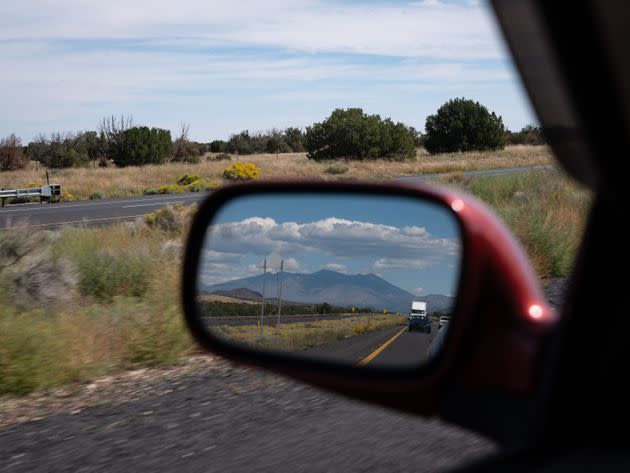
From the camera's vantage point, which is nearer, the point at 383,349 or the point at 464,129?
the point at 383,349

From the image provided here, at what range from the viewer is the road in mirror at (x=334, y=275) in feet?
6.12

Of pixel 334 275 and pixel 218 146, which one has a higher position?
pixel 218 146

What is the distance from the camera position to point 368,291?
6.77 ft

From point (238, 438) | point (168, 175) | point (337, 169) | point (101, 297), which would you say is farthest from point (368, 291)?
point (168, 175)

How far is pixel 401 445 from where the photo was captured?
14.4 ft

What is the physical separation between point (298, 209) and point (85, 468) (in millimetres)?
2779

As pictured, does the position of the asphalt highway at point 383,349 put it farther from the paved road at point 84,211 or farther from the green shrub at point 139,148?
the green shrub at point 139,148

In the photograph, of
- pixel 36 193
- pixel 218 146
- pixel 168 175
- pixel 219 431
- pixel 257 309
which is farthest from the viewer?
pixel 218 146

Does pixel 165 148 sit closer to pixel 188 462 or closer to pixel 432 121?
pixel 432 121

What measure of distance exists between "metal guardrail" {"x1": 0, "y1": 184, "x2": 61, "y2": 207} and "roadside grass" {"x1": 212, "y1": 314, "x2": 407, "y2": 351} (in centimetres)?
3313

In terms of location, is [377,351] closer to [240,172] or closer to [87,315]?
[87,315]

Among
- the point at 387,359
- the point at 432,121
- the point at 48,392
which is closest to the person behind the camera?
the point at 387,359

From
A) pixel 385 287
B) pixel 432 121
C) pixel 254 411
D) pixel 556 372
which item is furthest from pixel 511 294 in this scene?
pixel 432 121

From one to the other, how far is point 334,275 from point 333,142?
60.2 meters
